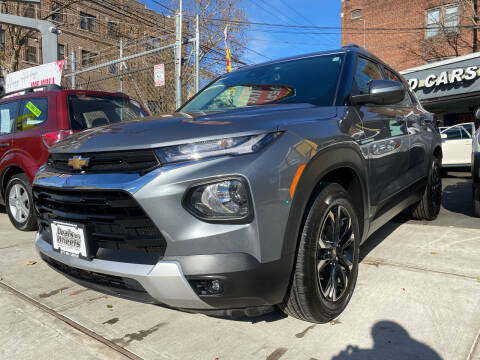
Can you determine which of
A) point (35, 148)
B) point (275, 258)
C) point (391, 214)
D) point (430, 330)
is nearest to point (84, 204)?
point (275, 258)

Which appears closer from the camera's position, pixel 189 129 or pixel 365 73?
pixel 189 129

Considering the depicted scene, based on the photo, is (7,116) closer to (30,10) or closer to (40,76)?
(40,76)

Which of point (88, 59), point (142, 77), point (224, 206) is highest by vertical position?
point (88, 59)

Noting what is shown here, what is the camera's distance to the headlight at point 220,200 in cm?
153

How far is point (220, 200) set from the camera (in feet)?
5.08

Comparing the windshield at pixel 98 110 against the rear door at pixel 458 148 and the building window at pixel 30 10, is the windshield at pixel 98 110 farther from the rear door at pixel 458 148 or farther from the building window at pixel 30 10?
the building window at pixel 30 10

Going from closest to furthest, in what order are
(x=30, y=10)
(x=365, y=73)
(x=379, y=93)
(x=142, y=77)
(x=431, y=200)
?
(x=379, y=93) → (x=365, y=73) → (x=431, y=200) → (x=142, y=77) → (x=30, y=10)

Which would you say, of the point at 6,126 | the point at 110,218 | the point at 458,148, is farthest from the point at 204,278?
the point at 458,148

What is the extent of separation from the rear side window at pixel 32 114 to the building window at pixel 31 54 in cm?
2353

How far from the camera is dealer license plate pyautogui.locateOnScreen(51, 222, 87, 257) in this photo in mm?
1788

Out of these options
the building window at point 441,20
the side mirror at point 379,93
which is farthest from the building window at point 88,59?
the building window at point 441,20

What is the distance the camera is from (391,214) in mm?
2979

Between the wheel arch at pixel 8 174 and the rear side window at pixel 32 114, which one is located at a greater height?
the rear side window at pixel 32 114

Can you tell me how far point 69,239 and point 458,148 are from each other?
10373 mm
